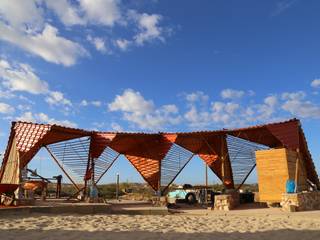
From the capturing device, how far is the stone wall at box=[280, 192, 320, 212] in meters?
15.8

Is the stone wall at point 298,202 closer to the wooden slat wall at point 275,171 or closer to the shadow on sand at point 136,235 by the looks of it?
the wooden slat wall at point 275,171

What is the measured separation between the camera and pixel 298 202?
15.9 meters

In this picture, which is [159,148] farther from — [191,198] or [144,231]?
[144,231]

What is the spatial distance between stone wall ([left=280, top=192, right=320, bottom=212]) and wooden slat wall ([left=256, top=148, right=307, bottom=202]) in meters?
0.83

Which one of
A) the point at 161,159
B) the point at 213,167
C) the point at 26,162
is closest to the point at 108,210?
the point at 26,162

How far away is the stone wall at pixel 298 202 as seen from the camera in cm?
1576

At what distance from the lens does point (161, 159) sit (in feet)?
74.3

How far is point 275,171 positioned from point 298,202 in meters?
1.92

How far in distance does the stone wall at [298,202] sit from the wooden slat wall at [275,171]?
2.71 feet

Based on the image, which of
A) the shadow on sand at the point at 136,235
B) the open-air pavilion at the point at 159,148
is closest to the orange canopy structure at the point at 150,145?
the open-air pavilion at the point at 159,148

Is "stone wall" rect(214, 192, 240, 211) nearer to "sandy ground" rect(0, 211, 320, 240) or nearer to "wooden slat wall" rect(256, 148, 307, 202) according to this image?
"wooden slat wall" rect(256, 148, 307, 202)

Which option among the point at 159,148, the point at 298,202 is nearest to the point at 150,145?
the point at 159,148

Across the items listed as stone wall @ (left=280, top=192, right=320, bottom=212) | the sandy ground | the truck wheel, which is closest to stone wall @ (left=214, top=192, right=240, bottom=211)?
stone wall @ (left=280, top=192, right=320, bottom=212)

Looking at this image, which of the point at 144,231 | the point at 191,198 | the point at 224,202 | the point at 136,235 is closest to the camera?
the point at 136,235
